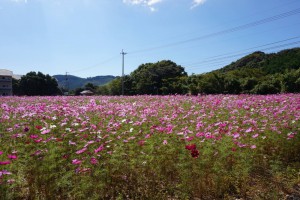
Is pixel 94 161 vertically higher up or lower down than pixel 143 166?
higher up

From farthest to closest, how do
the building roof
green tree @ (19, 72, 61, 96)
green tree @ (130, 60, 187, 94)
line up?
the building roof → green tree @ (19, 72, 61, 96) → green tree @ (130, 60, 187, 94)

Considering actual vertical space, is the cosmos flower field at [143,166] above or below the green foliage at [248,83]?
below

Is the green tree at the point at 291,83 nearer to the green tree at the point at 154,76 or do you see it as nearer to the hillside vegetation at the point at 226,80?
the hillside vegetation at the point at 226,80

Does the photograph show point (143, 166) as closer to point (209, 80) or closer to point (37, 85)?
point (209, 80)

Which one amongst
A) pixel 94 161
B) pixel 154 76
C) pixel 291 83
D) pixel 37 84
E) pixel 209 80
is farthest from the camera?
pixel 37 84

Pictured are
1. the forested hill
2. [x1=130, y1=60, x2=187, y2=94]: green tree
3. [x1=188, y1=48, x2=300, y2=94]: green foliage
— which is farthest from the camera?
the forested hill

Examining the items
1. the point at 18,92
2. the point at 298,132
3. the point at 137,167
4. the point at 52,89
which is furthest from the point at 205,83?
Answer: the point at 18,92

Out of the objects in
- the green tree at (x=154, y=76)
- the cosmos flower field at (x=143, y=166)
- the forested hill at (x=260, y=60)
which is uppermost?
the forested hill at (x=260, y=60)

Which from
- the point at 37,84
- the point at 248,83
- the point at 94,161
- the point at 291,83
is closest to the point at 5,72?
the point at 37,84

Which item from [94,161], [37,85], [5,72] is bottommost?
[94,161]

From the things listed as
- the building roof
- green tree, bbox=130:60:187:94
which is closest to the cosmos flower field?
green tree, bbox=130:60:187:94

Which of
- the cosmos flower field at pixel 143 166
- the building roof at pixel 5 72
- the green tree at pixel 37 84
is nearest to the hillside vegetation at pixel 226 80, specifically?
the green tree at pixel 37 84

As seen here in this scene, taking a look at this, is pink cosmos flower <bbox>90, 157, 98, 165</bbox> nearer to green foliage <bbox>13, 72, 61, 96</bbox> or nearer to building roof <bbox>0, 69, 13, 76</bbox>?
green foliage <bbox>13, 72, 61, 96</bbox>

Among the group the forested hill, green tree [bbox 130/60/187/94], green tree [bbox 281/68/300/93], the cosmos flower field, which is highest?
the forested hill
